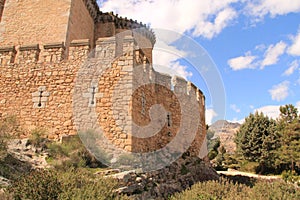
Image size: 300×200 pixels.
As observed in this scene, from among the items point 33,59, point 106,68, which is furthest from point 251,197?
point 33,59

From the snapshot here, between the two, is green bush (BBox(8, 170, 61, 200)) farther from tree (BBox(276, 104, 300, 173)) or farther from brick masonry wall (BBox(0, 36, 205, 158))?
tree (BBox(276, 104, 300, 173))

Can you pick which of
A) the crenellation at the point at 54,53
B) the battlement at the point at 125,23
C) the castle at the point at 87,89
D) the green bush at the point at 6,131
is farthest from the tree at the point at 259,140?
the green bush at the point at 6,131

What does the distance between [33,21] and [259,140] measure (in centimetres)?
1996

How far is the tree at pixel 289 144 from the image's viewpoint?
19920mm

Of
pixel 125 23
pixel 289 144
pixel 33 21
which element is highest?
pixel 125 23

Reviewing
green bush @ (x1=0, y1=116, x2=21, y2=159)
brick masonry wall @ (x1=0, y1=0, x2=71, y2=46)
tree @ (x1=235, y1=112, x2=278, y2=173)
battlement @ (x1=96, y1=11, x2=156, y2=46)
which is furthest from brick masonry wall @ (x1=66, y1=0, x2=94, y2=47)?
tree @ (x1=235, y1=112, x2=278, y2=173)

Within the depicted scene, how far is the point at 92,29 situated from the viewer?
565 inches

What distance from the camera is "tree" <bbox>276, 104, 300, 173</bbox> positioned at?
19.9m

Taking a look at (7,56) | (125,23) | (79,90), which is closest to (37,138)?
(79,90)

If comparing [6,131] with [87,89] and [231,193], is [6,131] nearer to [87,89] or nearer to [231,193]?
[87,89]

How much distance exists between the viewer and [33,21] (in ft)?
38.2

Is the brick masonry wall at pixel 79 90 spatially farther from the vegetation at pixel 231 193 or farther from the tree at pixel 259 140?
the tree at pixel 259 140

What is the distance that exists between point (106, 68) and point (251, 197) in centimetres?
536

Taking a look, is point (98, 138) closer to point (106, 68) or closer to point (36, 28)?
point (106, 68)
